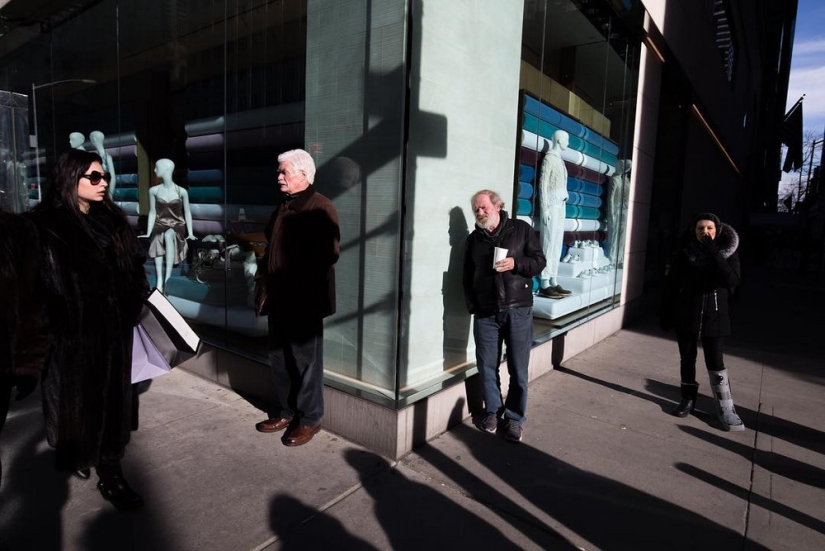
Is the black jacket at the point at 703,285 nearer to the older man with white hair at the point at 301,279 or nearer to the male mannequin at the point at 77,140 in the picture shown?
the older man with white hair at the point at 301,279

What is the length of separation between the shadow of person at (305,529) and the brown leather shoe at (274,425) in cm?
84

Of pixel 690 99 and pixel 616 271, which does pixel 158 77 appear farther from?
pixel 690 99

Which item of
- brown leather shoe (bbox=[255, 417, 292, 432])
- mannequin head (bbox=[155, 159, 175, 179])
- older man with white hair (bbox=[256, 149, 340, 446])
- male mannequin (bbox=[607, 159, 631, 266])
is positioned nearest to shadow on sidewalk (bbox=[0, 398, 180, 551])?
brown leather shoe (bbox=[255, 417, 292, 432])

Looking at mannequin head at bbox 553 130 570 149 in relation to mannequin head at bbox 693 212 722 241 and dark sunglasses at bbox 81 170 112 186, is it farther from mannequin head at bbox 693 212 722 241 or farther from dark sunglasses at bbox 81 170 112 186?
dark sunglasses at bbox 81 170 112 186

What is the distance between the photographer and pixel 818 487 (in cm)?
311

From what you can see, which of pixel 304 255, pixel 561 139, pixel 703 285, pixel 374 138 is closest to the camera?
pixel 304 255

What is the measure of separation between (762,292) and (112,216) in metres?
16.4

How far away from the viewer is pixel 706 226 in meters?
3.82

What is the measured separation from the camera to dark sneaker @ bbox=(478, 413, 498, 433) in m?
3.67

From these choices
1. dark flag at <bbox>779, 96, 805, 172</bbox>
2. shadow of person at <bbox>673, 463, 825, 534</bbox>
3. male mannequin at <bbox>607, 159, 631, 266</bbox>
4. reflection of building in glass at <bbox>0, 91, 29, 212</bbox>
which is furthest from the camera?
dark flag at <bbox>779, 96, 805, 172</bbox>

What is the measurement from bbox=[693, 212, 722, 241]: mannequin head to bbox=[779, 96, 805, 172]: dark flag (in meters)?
54.9

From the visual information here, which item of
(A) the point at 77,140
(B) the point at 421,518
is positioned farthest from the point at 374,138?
(A) the point at 77,140

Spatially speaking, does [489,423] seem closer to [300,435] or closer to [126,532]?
[300,435]

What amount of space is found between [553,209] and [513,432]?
2776mm
